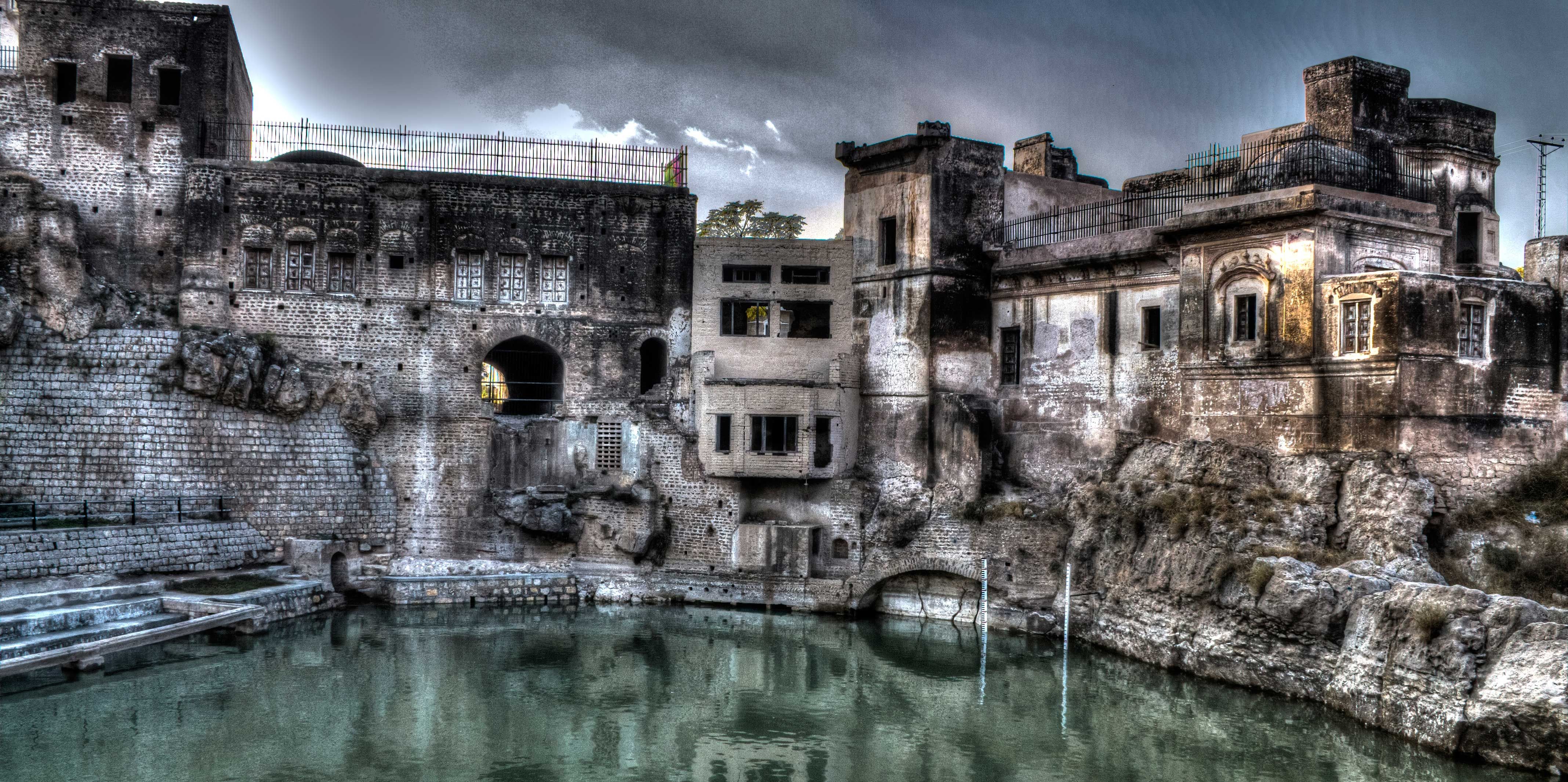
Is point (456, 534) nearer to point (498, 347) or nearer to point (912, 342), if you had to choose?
point (498, 347)

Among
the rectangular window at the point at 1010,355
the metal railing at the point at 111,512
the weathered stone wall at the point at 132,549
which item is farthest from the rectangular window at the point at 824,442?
the metal railing at the point at 111,512

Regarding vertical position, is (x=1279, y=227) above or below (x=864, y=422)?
above

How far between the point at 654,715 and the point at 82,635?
30.9ft

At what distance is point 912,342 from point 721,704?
10.6m

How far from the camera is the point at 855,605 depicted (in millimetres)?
26047

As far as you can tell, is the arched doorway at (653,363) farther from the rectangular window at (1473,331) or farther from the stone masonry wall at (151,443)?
the rectangular window at (1473,331)

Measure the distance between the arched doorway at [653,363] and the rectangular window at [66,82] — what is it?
45.9 feet

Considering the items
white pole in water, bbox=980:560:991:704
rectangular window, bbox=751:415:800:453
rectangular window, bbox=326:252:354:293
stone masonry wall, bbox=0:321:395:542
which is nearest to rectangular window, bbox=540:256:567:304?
rectangular window, bbox=326:252:354:293

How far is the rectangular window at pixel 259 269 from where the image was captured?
28125 millimetres

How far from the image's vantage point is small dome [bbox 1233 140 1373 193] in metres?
22.2

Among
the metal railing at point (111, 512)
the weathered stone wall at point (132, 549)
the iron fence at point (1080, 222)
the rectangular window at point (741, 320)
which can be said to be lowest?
the weathered stone wall at point (132, 549)

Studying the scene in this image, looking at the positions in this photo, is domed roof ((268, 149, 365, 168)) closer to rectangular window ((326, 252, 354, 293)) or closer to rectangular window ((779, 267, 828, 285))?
rectangular window ((326, 252, 354, 293))

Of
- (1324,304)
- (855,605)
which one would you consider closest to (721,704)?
(855,605)

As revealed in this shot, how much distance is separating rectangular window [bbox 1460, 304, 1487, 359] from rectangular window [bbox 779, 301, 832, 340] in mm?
13255
